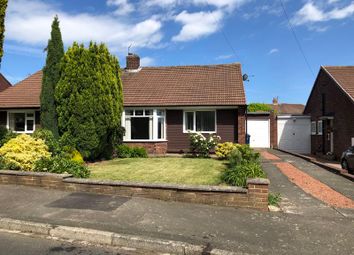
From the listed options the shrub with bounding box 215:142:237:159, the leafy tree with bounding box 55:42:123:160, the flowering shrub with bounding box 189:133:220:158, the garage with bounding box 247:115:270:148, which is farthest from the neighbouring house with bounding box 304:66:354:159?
the leafy tree with bounding box 55:42:123:160

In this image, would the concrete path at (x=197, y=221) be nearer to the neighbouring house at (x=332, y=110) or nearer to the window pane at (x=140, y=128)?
the window pane at (x=140, y=128)

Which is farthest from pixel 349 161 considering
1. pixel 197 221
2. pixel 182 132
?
pixel 197 221

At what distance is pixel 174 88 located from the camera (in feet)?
66.8

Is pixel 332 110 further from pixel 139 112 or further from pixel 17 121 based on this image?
pixel 17 121

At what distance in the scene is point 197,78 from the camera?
2141 centimetres

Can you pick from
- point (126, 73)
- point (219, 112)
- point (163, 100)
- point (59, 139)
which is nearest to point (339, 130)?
point (219, 112)

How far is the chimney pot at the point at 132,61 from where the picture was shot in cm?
2336

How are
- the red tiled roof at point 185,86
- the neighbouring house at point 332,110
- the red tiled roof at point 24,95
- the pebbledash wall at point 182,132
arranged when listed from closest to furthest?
the pebbledash wall at point 182,132 < the red tiled roof at point 185,86 < the neighbouring house at point 332,110 < the red tiled roof at point 24,95

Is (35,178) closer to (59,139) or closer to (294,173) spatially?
(59,139)

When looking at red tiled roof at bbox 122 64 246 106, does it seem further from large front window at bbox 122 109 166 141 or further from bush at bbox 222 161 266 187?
bush at bbox 222 161 266 187

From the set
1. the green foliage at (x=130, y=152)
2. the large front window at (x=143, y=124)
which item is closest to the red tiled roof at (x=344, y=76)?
the large front window at (x=143, y=124)

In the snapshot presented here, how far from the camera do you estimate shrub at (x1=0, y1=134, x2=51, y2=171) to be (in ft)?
33.4

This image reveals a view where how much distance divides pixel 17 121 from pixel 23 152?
431 inches

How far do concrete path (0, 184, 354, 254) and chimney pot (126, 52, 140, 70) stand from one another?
1610 centimetres
